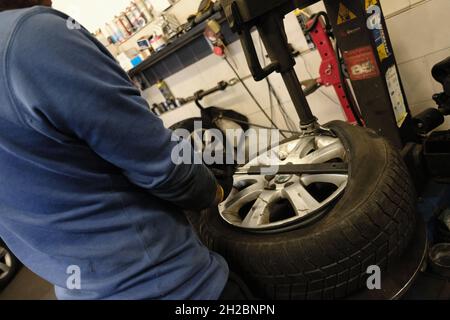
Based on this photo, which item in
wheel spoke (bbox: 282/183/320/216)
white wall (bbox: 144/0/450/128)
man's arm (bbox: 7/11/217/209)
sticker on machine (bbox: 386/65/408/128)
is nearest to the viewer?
man's arm (bbox: 7/11/217/209)

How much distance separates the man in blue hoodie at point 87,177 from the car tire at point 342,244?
0.14m

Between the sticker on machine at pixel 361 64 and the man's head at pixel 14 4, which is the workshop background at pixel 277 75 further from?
the man's head at pixel 14 4

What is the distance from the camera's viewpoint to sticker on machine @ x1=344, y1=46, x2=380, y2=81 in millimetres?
1097

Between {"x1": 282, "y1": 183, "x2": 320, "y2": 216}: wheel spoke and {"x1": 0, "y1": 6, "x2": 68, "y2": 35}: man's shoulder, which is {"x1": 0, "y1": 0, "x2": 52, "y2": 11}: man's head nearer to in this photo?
{"x1": 0, "y1": 6, "x2": 68, "y2": 35}: man's shoulder

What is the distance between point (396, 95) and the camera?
47.6 inches

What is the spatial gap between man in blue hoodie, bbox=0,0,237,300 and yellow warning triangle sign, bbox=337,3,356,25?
0.90 meters

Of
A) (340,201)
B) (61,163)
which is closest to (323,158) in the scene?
(340,201)

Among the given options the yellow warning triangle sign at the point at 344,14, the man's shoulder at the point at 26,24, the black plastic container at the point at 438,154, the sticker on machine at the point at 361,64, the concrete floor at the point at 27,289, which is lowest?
the concrete floor at the point at 27,289

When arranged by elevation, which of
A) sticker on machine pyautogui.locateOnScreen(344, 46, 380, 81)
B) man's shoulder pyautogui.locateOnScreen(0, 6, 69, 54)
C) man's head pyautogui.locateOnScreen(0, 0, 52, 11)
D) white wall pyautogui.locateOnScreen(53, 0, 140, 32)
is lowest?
sticker on machine pyautogui.locateOnScreen(344, 46, 380, 81)

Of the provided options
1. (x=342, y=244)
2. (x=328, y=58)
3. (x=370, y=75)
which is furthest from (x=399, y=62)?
(x=342, y=244)

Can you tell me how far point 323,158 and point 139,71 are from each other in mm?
2124

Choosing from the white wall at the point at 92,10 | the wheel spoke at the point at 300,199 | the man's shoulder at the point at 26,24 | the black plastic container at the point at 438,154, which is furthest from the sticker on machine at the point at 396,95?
the white wall at the point at 92,10

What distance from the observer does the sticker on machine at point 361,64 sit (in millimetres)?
1097

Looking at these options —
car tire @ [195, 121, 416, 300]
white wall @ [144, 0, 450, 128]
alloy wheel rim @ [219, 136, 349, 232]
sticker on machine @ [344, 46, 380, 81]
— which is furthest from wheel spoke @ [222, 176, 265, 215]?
white wall @ [144, 0, 450, 128]
